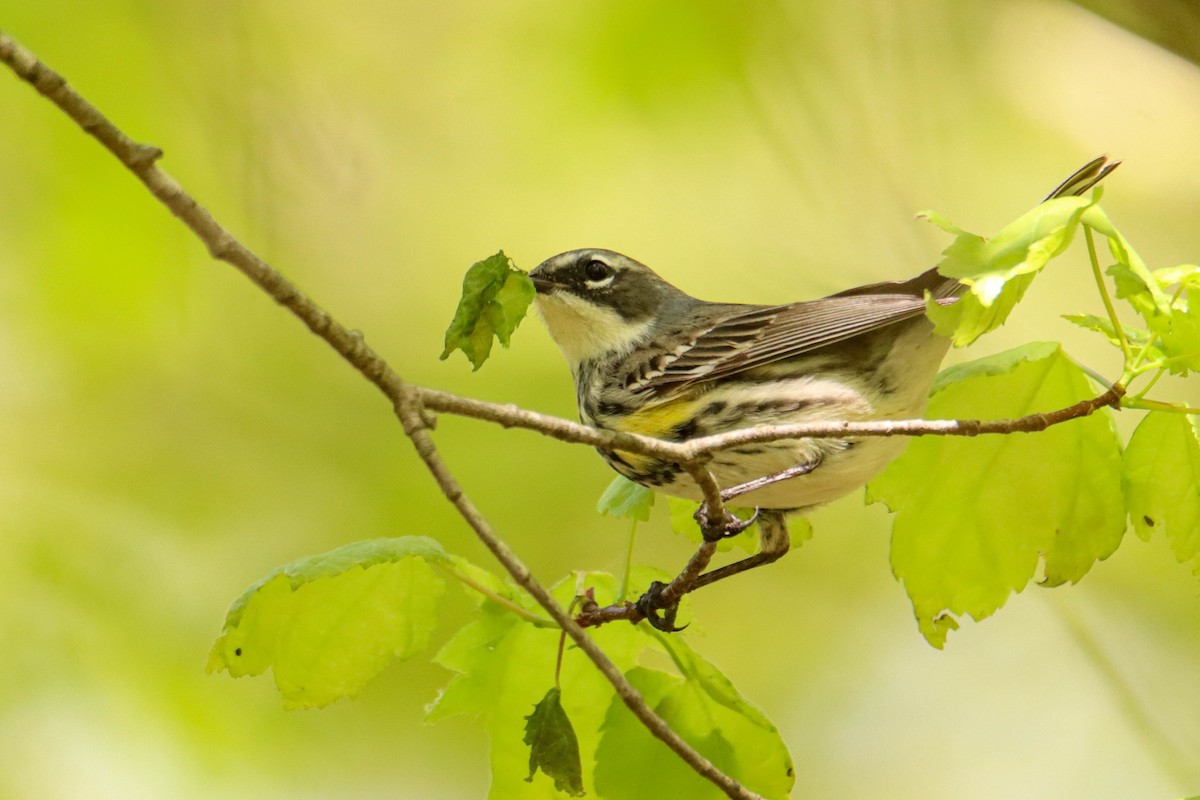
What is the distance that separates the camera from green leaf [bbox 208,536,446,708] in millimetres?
1924

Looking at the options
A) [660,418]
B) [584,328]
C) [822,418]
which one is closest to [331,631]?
[660,418]

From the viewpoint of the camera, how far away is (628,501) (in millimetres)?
2674

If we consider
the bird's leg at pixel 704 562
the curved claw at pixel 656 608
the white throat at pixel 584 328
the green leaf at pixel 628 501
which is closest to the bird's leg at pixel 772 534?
the bird's leg at pixel 704 562

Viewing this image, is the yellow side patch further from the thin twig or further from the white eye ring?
the thin twig

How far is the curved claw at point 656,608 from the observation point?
7.40 ft

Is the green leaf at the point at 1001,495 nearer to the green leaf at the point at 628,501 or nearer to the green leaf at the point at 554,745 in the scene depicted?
the green leaf at the point at 628,501

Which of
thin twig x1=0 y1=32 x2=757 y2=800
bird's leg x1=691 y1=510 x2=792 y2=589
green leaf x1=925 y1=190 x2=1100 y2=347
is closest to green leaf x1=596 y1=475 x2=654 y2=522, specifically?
bird's leg x1=691 y1=510 x2=792 y2=589

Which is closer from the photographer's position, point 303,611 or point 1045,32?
point 303,611

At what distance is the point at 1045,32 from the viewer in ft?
14.0

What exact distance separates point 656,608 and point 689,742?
279 millimetres

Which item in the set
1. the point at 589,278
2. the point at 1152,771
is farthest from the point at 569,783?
the point at 1152,771

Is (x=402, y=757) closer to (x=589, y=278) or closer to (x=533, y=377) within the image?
(x=533, y=377)

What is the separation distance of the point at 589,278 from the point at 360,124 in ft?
7.01

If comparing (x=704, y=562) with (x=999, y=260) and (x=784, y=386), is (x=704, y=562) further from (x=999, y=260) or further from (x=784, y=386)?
(x=999, y=260)
